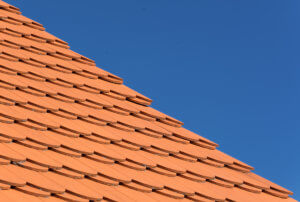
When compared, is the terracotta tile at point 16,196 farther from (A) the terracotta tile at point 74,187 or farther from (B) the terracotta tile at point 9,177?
(A) the terracotta tile at point 74,187

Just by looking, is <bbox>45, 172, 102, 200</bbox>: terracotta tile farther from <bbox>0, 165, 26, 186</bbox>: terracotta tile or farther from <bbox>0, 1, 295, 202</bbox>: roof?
<bbox>0, 165, 26, 186</bbox>: terracotta tile

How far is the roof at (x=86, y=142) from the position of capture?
3918 mm

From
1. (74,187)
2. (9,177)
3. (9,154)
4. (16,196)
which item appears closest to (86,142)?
(74,187)

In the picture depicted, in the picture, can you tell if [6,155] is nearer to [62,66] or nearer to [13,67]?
[13,67]

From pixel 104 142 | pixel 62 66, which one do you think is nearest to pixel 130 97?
pixel 62 66

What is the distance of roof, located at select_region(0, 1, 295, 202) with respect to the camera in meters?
3.92

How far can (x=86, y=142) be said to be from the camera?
457 centimetres

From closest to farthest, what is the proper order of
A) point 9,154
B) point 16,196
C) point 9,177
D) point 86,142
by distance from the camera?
point 16,196 < point 9,177 < point 9,154 < point 86,142

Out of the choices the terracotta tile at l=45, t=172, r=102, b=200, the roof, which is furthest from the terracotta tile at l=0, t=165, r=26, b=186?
the terracotta tile at l=45, t=172, r=102, b=200

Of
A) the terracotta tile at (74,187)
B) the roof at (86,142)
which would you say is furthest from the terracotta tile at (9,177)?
the terracotta tile at (74,187)

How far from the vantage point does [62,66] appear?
5613 millimetres

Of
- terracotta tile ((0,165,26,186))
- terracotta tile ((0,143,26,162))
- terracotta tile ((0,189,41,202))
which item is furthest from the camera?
terracotta tile ((0,143,26,162))

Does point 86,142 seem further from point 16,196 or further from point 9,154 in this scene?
point 16,196

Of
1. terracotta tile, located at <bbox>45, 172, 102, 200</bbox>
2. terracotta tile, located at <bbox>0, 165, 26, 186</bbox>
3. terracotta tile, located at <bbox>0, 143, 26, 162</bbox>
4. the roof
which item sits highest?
the roof
